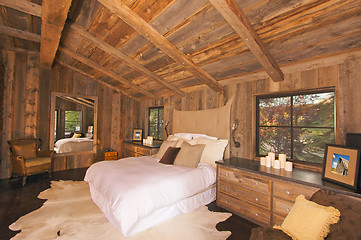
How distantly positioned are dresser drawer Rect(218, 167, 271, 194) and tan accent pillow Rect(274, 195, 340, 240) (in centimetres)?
71

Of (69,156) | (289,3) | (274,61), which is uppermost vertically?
(289,3)

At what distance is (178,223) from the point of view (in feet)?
7.30

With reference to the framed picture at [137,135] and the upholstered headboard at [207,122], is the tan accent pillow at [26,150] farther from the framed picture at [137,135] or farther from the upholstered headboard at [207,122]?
the upholstered headboard at [207,122]

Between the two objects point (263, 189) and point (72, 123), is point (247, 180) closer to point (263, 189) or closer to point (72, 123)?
point (263, 189)

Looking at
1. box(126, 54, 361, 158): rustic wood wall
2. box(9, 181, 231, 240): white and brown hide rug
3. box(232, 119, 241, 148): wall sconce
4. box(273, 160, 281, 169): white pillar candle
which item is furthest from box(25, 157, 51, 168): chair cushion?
box(273, 160, 281, 169): white pillar candle

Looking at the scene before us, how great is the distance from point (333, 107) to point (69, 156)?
5.97 metres

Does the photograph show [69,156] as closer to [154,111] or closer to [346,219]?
[154,111]

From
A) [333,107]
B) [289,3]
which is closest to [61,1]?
[289,3]

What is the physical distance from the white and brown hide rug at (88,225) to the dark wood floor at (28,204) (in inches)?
3.7

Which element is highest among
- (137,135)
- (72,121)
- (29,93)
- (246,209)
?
(29,93)

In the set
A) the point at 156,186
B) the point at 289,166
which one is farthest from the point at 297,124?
the point at 156,186

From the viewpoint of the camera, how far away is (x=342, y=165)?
180cm

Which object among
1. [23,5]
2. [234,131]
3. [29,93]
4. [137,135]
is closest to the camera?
[23,5]

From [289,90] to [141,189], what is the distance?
2.46 metres
